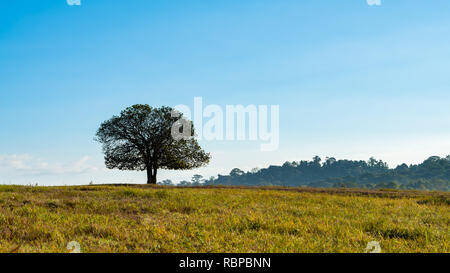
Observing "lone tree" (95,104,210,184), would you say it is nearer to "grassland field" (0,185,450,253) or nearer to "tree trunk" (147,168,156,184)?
"tree trunk" (147,168,156,184)

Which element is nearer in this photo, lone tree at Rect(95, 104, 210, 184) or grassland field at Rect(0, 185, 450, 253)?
grassland field at Rect(0, 185, 450, 253)

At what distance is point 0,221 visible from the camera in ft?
36.3

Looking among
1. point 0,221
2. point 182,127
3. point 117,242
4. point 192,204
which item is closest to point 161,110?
point 182,127

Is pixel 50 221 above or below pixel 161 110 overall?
below

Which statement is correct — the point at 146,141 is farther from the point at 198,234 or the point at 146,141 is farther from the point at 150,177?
the point at 198,234

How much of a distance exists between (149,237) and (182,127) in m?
43.0

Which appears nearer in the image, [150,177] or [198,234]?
[198,234]

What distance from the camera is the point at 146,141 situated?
164 ft

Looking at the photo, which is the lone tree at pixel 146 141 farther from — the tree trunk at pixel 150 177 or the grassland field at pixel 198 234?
the grassland field at pixel 198 234

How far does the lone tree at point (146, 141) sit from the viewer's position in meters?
49.7

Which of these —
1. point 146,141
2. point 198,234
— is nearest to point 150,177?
point 146,141

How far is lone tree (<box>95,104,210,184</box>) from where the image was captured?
49.7 metres

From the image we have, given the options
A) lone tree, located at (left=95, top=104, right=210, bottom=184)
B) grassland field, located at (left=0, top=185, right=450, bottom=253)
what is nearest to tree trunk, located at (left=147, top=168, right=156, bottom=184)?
lone tree, located at (left=95, top=104, right=210, bottom=184)
